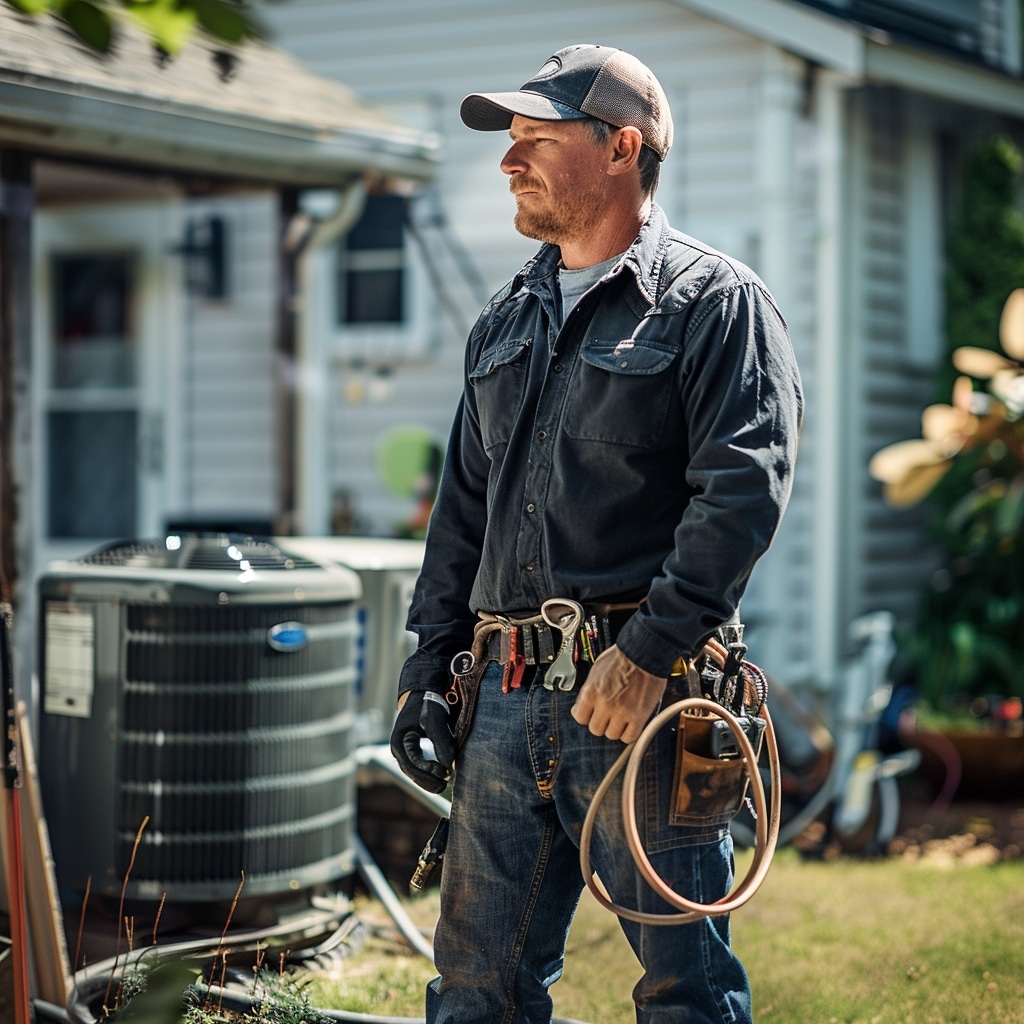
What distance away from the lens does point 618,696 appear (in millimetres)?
2516

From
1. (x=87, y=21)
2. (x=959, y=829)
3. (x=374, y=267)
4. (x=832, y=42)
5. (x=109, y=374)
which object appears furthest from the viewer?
A: (x=109, y=374)

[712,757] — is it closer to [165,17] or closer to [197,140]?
[165,17]

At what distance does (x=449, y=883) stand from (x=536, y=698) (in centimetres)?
41

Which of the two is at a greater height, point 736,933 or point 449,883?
point 449,883

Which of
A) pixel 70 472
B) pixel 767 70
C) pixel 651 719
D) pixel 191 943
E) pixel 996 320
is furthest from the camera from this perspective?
pixel 70 472

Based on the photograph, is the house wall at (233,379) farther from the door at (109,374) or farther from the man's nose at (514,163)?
the man's nose at (514,163)

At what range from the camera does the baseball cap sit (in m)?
2.69

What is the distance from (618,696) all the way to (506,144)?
20.5ft

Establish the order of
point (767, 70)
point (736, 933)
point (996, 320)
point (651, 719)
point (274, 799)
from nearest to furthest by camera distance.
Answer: point (651, 719)
point (274, 799)
point (736, 933)
point (767, 70)
point (996, 320)

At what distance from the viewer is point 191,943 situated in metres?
3.84

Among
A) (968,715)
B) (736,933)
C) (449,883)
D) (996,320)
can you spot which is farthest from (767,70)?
(449,883)

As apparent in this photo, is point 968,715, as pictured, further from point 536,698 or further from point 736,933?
point 536,698

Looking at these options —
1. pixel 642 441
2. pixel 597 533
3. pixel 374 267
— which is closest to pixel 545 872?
pixel 597 533

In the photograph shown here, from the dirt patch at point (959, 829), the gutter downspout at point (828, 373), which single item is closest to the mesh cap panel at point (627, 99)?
the dirt patch at point (959, 829)
